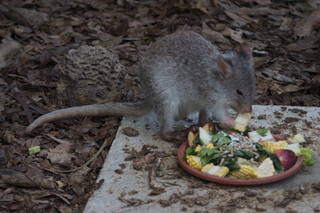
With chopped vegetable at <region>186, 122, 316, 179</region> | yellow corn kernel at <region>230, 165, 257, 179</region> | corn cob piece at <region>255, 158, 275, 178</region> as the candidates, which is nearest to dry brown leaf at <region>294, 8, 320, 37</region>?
chopped vegetable at <region>186, 122, 316, 179</region>

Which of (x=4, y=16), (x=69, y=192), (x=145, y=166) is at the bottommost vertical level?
(x=4, y=16)

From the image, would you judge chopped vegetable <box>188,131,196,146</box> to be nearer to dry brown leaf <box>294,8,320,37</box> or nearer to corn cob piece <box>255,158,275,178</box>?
corn cob piece <box>255,158,275,178</box>

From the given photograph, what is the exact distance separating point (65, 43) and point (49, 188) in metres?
3.76

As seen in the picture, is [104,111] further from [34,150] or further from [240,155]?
[240,155]

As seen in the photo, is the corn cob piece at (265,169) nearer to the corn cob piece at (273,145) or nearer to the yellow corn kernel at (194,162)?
the corn cob piece at (273,145)

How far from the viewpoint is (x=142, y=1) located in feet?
30.8

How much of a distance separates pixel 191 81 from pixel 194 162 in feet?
4.12

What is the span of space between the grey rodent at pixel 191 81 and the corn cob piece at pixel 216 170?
0.97m

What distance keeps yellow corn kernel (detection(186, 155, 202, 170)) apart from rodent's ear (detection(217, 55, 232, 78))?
1.09 metres

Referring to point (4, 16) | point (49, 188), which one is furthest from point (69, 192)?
point (4, 16)

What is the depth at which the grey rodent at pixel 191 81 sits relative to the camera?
520cm

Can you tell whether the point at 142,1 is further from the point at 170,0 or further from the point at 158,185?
the point at 158,185

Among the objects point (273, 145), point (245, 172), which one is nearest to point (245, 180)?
point (245, 172)

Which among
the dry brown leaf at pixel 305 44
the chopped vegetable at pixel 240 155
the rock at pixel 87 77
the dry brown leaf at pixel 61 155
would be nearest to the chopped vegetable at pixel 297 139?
the chopped vegetable at pixel 240 155
